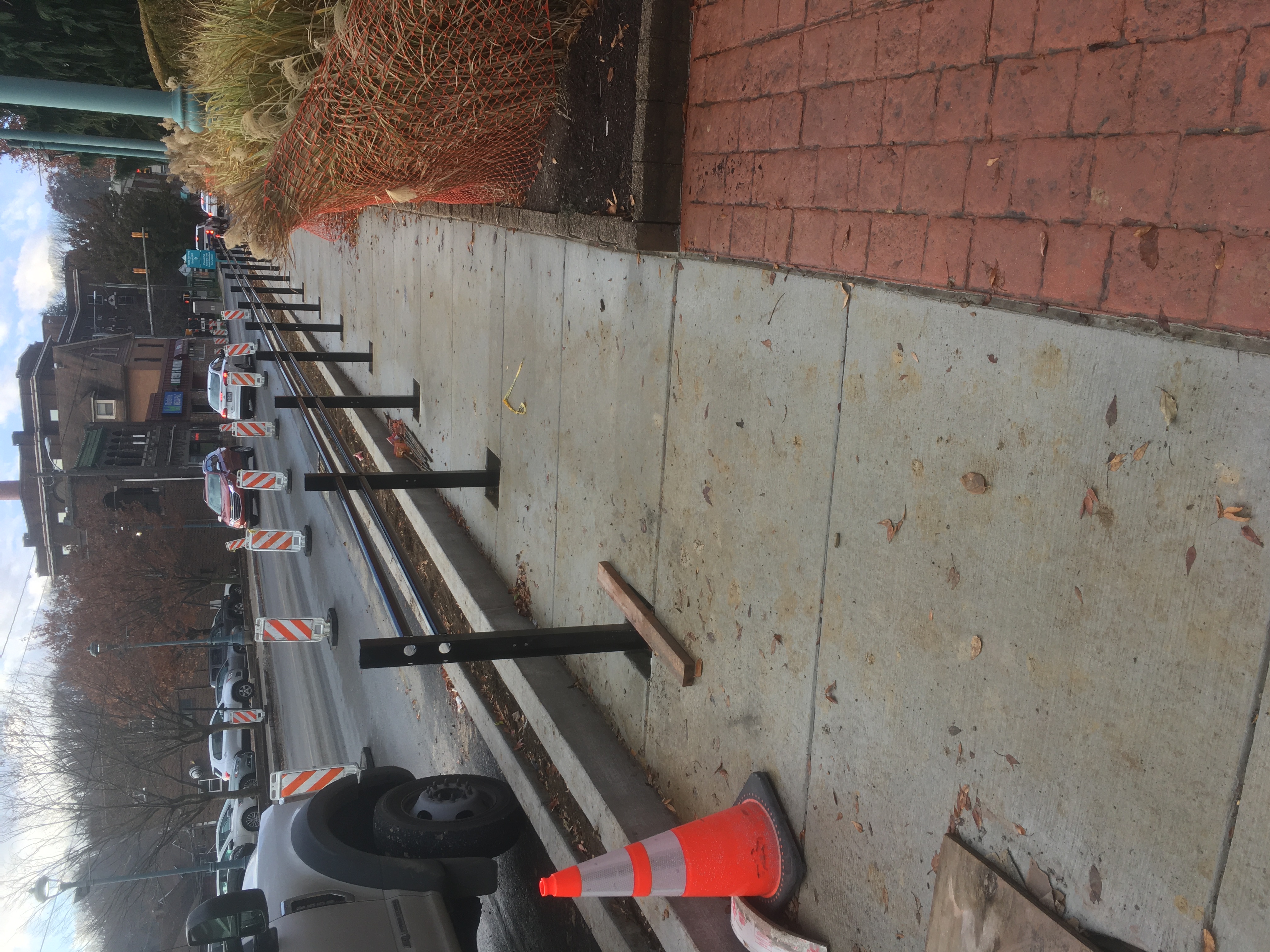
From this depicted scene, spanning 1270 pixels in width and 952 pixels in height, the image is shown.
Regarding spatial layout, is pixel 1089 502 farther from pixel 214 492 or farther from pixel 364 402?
pixel 214 492

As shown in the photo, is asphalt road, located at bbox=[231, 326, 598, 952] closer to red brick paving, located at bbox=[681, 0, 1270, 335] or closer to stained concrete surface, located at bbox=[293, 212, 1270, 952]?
stained concrete surface, located at bbox=[293, 212, 1270, 952]

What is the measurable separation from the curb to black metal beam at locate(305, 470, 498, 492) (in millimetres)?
676

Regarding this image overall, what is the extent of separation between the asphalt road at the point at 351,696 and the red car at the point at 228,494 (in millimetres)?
775

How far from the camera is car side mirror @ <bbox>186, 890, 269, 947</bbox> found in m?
4.06

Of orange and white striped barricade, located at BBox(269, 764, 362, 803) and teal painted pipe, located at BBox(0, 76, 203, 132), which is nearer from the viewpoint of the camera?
teal painted pipe, located at BBox(0, 76, 203, 132)

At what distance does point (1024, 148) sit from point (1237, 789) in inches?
53.3

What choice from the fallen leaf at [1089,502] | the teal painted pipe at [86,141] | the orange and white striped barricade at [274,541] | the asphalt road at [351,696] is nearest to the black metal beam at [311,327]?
the asphalt road at [351,696]

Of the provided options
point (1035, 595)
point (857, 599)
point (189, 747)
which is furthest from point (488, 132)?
point (189, 747)

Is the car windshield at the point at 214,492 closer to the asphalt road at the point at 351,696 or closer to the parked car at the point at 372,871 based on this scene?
the asphalt road at the point at 351,696

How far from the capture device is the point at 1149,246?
5.42ft

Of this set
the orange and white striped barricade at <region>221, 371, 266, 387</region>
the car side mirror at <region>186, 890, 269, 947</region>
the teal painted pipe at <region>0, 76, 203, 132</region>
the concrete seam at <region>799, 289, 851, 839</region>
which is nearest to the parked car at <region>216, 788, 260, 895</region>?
the orange and white striped barricade at <region>221, 371, 266, 387</region>

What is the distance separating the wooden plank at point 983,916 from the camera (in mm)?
1865

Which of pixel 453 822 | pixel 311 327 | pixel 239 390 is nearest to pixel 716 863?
pixel 453 822

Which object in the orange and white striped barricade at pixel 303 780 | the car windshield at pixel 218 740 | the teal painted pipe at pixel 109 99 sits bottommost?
the car windshield at pixel 218 740
